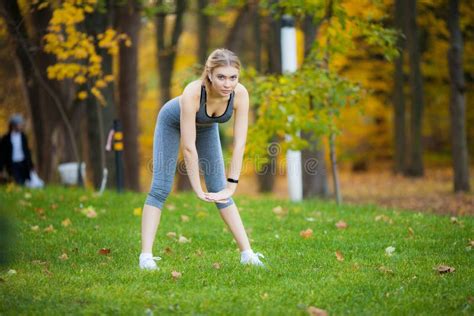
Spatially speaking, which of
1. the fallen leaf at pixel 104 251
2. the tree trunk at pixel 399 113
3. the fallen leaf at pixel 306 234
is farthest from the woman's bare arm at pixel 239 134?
the tree trunk at pixel 399 113

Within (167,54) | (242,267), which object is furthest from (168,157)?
(167,54)

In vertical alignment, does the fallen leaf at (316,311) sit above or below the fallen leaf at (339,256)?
above

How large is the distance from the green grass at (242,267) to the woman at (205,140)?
A: 15.3 inches

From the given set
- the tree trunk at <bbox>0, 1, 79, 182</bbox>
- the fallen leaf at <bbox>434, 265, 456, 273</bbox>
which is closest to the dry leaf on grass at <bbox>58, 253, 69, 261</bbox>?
the fallen leaf at <bbox>434, 265, 456, 273</bbox>

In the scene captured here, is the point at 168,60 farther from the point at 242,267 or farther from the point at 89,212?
the point at 242,267

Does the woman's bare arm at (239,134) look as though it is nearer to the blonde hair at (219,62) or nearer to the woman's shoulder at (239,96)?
the woman's shoulder at (239,96)

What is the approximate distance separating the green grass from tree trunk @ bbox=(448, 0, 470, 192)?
5705 mm

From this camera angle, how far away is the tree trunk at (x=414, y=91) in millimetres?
17078

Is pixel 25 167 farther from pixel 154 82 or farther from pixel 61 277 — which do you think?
pixel 154 82

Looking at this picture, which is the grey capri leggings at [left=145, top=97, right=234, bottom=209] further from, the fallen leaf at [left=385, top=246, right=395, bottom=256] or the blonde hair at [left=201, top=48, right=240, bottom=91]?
the fallen leaf at [left=385, top=246, right=395, bottom=256]

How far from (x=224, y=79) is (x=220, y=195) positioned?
916mm

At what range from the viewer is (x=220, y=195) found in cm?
525

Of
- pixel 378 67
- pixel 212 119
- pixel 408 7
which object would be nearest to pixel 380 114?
pixel 378 67

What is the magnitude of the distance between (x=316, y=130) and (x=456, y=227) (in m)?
2.71
